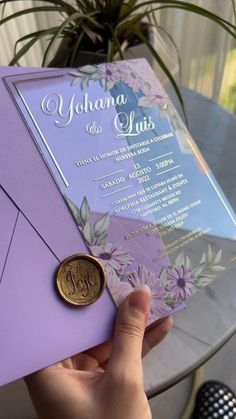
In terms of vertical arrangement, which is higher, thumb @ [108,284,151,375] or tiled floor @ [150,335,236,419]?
thumb @ [108,284,151,375]

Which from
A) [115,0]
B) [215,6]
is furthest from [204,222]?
[215,6]

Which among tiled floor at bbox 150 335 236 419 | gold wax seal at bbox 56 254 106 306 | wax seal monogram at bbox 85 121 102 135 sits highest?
wax seal monogram at bbox 85 121 102 135

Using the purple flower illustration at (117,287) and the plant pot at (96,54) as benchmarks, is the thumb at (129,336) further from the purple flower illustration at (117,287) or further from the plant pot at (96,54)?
the plant pot at (96,54)

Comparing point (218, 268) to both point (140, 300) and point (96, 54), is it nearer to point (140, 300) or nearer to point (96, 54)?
point (140, 300)

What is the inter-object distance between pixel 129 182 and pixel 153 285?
0.11m

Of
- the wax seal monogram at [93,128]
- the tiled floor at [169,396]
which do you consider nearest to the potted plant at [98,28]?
the wax seal monogram at [93,128]

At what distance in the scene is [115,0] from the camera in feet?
1.92

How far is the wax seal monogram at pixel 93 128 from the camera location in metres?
0.45

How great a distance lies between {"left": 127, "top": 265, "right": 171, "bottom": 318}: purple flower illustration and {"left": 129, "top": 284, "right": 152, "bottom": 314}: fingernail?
17 millimetres

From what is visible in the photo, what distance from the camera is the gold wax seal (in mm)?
380

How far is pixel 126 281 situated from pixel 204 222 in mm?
121

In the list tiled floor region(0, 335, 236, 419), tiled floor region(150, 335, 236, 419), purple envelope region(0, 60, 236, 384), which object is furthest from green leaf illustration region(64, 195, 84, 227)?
tiled floor region(150, 335, 236, 419)

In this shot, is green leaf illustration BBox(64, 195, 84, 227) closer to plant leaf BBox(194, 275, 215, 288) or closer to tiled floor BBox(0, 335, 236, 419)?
plant leaf BBox(194, 275, 215, 288)

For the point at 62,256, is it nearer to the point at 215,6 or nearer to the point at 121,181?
the point at 121,181
